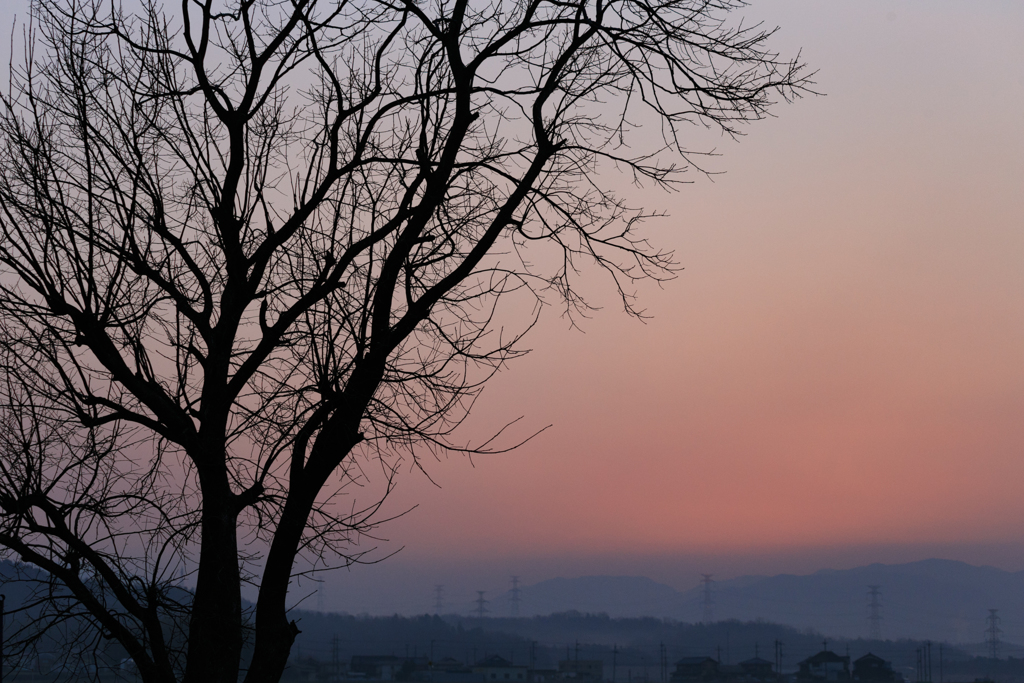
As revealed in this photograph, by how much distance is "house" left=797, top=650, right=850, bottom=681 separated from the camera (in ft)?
294

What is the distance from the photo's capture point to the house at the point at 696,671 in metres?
94.4

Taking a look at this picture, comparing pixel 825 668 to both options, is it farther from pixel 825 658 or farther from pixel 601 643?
pixel 601 643

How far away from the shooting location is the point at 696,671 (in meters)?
96.9

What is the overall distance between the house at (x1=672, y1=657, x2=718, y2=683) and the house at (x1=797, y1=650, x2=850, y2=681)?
28.0ft

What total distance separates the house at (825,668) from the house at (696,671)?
8.53 metres

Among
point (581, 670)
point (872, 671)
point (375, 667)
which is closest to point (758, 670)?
point (872, 671)

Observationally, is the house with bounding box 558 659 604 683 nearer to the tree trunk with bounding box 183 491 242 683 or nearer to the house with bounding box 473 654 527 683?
the house with bounding box 473 654 527 683

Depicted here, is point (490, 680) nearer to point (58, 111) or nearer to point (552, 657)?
point (552, 657)

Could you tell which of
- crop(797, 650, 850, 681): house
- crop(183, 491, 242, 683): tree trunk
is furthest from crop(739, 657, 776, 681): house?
crop(183, 491, 242, 683): tree trunk

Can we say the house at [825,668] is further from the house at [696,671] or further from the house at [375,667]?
the house at [375,667]

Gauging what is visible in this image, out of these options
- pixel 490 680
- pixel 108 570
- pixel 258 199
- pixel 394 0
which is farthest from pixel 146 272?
pixel 490 680

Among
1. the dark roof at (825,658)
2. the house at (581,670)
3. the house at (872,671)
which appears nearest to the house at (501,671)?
the house at (581,670)

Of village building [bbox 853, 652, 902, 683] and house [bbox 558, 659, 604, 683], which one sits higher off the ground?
village building [bbox 853, 652, 902, 683]

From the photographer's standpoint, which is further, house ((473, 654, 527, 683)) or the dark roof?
house ((473, 654, 527, 683))
